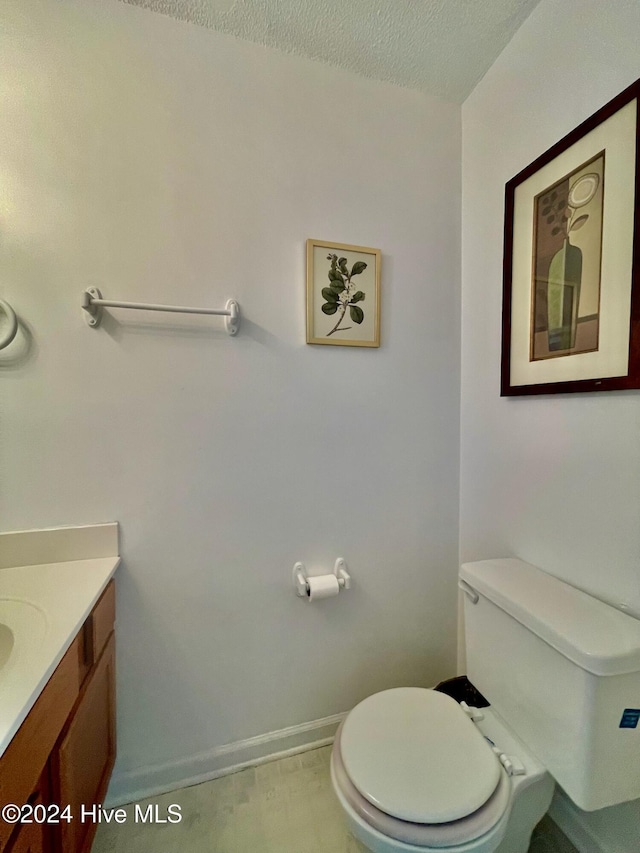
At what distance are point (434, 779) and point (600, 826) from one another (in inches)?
23.0

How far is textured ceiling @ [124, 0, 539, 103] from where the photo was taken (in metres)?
1.06

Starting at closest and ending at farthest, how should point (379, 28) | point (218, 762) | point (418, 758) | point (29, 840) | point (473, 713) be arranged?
point (29, 840), point (418, 758), point (473, 713), point (379, 28), point (218, 762)

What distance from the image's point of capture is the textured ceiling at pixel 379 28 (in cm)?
106

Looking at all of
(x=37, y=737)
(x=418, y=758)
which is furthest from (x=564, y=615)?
(x=37, y=737)

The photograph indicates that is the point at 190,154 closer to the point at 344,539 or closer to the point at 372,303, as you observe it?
the point at 372,303

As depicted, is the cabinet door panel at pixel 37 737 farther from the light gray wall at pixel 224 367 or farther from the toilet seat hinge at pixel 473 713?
the toilet seat hinge at pixel 473 713

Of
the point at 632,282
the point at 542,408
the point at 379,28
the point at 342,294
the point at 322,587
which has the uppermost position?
the point at 379,28

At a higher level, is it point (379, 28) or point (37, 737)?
point (379, 28)

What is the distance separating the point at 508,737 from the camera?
37.0 inches

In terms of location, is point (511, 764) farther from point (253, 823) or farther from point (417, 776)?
point (253, 823)

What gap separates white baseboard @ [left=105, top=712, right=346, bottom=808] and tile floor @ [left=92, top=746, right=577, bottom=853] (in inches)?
1.0

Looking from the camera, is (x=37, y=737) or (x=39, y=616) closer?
(x=37, y=737)

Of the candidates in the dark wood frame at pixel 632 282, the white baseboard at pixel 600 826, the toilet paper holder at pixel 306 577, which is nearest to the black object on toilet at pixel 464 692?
the white baseboard at pixel 600 826

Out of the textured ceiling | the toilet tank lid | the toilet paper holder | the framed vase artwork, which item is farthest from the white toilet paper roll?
the textured ceiling
